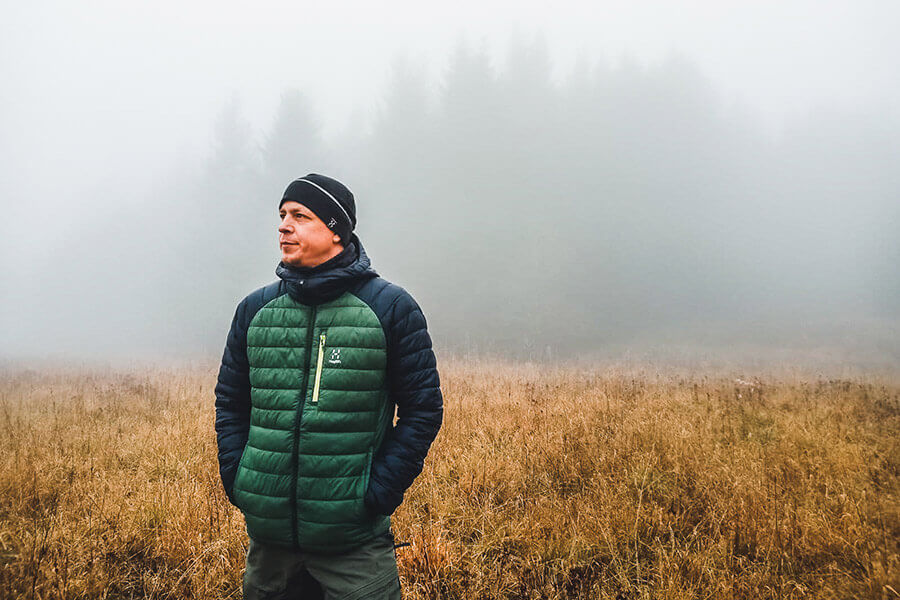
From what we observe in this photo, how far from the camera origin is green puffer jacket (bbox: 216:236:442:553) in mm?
1521

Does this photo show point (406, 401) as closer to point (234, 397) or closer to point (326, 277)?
point (326, 277)

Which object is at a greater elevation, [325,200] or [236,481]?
[325,200]

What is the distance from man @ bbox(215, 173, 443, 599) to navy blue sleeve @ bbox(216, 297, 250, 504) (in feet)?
0.04

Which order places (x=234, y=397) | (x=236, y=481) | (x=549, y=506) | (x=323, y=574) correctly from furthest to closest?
(x=549, y=506), (x=234, y=397), (x=236, y=481), (x=323, y=574)

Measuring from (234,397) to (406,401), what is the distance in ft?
2.51

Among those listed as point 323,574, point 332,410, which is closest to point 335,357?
point 332,410

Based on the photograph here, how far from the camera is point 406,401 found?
5.43 feet

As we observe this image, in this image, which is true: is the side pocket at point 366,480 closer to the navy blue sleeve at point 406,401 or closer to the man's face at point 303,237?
the navy blue sleeve at point 406,401

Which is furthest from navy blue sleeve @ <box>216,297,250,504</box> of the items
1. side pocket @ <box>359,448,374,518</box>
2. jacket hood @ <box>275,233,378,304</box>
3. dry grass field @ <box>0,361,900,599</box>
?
dry grass field @ <box>0,361,900,599</box>

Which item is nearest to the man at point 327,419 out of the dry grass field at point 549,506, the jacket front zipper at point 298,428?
the jacket front zipper at point 298,428

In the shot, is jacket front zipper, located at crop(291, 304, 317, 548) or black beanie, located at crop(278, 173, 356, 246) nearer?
jacket front zipper, located at crop(291, 304, 317, 548)

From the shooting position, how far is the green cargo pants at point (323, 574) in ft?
4.90

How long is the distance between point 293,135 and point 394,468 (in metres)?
34.3

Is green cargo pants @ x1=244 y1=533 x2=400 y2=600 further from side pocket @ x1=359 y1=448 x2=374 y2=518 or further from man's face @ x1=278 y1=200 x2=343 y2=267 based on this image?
man's face @ x1=278 y1=200 x2=343 y2=267
